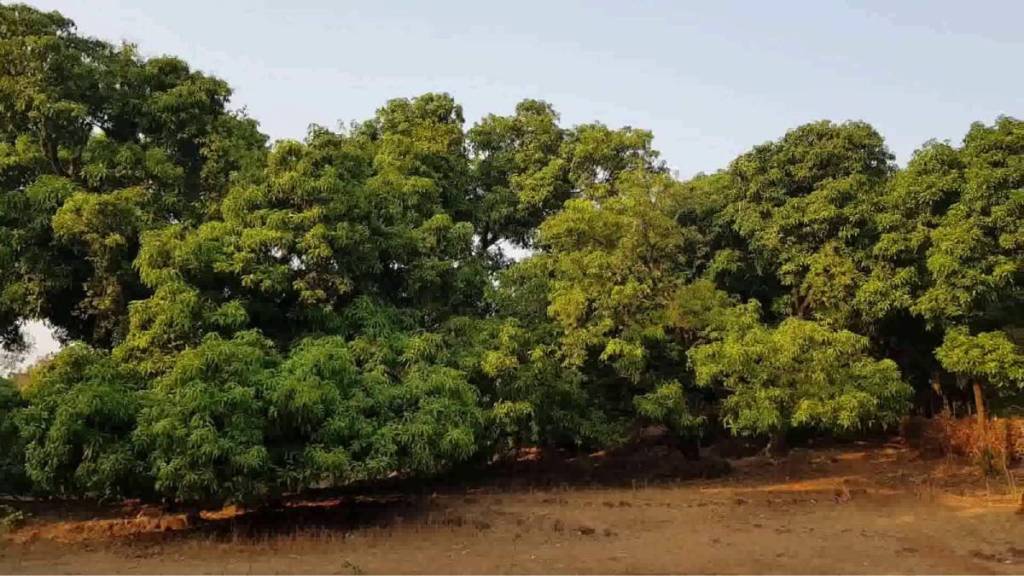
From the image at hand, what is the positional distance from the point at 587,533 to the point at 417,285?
6.08 m

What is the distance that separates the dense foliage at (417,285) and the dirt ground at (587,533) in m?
1.10

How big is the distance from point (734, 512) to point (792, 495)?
2.77 meters

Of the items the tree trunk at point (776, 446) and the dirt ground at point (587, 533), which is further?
the tree trunk at point (776, 446)

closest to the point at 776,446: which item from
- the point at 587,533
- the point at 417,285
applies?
the point at 587,533

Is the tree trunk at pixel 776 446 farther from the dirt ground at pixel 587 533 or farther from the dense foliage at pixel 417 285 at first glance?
the dirt ground at pixel 587 533

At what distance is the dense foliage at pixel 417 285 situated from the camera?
40.4 feet

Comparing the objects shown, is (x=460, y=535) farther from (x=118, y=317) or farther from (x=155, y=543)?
(x=118, y=317)

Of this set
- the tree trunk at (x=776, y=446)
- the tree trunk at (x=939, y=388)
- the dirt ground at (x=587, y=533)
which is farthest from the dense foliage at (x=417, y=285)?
the dirt ground at (x=587, y=533)

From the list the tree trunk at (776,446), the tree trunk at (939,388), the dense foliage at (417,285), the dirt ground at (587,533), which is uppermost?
the dense foliage at (417,285)

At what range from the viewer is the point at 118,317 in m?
14.5

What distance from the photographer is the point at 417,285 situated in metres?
16.4

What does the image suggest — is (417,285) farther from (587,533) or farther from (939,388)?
(939,388)

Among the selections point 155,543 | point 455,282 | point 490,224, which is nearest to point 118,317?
point 155,543

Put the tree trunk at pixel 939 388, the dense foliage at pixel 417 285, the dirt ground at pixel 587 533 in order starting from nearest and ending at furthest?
the dirt ground at pixel 587 533
the dense foliage at pixel 417 285
the tree trunk at pixel 939 388
